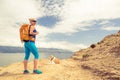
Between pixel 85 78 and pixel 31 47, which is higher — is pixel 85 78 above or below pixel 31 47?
below

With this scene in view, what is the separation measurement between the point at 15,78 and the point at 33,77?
1024mm

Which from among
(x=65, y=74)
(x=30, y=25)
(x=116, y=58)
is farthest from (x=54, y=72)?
(x=116, y=58)

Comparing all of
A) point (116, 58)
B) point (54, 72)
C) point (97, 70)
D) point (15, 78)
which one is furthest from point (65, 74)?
point (116, 58)

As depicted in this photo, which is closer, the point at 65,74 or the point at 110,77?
the point at 110,77

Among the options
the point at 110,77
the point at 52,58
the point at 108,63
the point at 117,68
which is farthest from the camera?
the point at 52,58

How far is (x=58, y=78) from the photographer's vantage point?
1304cm

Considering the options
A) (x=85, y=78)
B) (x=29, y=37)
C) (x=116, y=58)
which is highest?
(x=29, y=37)

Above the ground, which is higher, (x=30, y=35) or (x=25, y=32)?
(x=25, y=32)

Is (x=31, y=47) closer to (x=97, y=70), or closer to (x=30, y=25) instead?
(x=30, y=25)

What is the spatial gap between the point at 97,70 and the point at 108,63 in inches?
49.5

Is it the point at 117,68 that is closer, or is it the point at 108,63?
the point at 117,68

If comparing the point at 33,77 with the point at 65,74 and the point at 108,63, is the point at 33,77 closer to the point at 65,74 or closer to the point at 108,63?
the point at 65,74

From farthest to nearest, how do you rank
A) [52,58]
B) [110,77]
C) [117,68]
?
[52,58] → [117,68] → [110,77]

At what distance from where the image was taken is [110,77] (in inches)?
494
